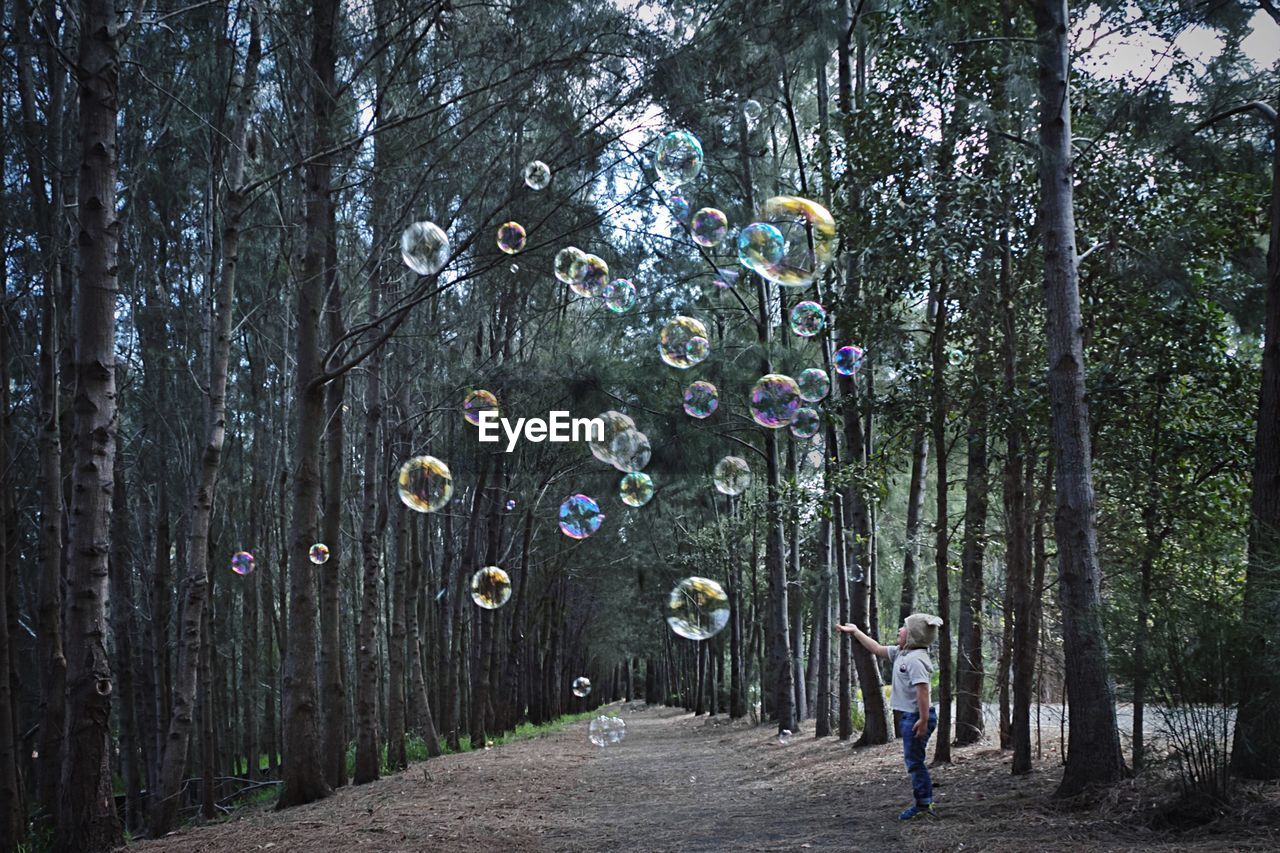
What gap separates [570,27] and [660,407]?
37.0 feet

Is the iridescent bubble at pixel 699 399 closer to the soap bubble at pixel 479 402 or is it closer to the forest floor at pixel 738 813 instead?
the soap bubble at pixel 479 402

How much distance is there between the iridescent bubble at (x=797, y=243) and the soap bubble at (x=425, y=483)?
16.9 feet

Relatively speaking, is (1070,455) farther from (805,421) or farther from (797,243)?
(805,421)

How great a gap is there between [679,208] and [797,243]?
426 cm

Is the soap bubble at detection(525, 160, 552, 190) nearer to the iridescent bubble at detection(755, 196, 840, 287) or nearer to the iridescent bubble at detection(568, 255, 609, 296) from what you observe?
the iridescent bubble at detection(568, 255, 609, 296)

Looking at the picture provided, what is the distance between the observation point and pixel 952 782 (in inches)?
407

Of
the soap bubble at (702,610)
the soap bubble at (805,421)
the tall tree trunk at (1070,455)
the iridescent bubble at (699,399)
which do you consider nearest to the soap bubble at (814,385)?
the soap bubble at (805,421)

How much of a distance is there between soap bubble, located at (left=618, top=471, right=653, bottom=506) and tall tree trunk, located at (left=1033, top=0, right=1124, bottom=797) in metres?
7.00

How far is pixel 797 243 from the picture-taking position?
12.1 m

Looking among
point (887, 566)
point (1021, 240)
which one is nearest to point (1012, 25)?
point (1021, 240)

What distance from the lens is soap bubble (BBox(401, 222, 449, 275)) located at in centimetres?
1178

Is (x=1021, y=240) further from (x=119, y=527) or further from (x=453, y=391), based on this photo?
(x=119, y=527)

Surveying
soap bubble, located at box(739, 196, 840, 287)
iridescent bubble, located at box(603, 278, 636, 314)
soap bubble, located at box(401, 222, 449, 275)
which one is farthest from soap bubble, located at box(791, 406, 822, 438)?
soap bubble, located at box(401, 222, 449, 275)

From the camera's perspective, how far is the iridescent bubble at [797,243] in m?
11.8
